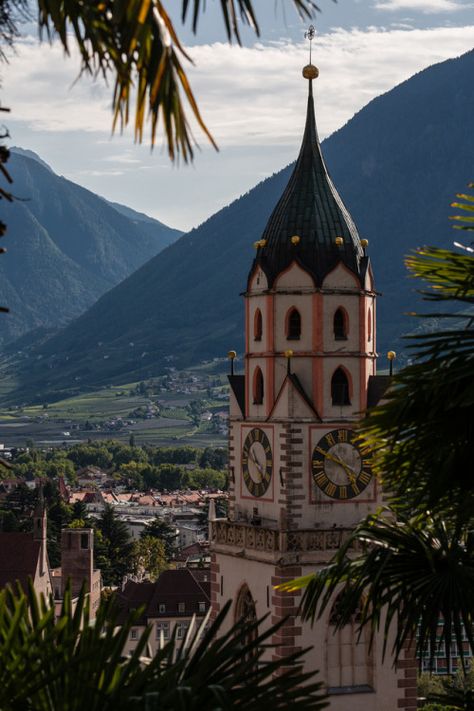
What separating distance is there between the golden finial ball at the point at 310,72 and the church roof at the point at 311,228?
830 mm

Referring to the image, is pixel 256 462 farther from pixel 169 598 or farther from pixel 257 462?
pixel 169 598

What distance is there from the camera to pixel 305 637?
4388 centimetres

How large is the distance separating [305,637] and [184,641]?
3049 centimetres

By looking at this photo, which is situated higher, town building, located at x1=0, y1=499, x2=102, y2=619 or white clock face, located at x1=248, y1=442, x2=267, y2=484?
white clock face, located at x1=248, y1=442, x2=267, y2=484

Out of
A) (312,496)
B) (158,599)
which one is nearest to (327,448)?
(312,496)

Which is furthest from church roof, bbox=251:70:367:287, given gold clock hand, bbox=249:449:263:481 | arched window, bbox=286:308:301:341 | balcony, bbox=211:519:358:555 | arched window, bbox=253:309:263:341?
balcony, bbox=211:519:358:555

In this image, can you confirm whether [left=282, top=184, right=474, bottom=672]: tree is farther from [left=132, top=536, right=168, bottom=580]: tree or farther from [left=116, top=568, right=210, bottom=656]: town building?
[left=132, top=536, right=168, bottom=580]: tree

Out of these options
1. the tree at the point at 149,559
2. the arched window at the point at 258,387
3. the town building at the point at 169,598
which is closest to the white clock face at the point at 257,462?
the arched window at the point at 258,387

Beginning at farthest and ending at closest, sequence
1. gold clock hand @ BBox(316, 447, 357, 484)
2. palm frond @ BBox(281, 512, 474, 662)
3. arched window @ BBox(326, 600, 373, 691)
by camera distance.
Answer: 1. gold clock hand @ BBox(316, 447, 357, 484)
2. arched window @ BBox(326, 600, 373, 691)
3. palm frond @ BBox(281, 512, 474, 662)

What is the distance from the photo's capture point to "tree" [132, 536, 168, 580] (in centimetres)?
16325

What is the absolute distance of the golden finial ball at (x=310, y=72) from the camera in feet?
161

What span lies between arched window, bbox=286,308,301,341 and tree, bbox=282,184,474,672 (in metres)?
29.4

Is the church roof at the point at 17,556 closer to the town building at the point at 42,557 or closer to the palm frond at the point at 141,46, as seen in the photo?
the town building at the point at 42,557

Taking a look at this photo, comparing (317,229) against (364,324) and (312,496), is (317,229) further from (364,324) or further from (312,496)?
(312,496)
